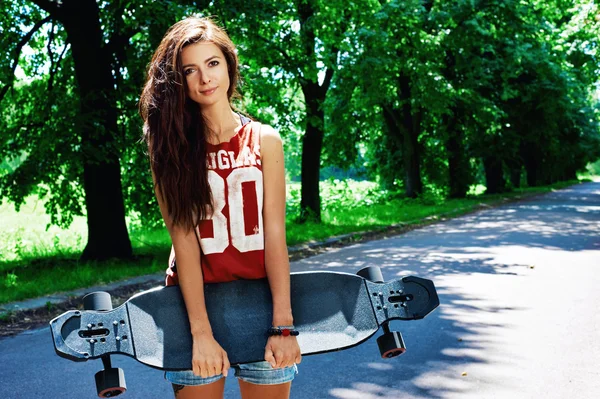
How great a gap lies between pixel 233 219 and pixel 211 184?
4.7 inches

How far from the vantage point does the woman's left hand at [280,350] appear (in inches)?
76.6

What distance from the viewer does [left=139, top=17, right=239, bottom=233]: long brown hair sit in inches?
78.8

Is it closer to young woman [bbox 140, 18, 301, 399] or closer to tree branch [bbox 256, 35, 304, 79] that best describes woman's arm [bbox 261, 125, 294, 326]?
young woman [bbox 140, 18, 301, 399]

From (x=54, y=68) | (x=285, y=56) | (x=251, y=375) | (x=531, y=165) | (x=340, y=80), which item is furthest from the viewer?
(x=531, y=165)

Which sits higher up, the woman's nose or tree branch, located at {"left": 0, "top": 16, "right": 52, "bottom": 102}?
tree branch, located at {"left": 0, "top": 16, "right": 52, "bottom": 102}

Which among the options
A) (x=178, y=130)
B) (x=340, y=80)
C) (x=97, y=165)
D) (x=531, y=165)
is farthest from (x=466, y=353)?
(x=531, y=165)

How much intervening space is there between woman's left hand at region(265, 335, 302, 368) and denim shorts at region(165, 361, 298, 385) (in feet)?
0.48

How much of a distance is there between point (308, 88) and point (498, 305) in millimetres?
11853

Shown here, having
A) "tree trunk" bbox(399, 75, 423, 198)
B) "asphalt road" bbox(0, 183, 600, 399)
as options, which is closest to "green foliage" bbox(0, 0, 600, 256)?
"tree trunk" bbox(399, 75, 423, 198)

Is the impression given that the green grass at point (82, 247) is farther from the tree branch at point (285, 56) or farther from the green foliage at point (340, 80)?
the tree branch at point (285, 56)

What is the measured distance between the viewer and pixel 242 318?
1994 millimetres

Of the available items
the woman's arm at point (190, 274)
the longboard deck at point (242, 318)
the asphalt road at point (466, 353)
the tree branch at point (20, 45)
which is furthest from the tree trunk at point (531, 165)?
the woman's arm at point (190, 274)

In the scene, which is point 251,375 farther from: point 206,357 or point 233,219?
point 233,219

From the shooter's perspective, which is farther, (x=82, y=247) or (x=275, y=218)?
(x=82, y=247)
